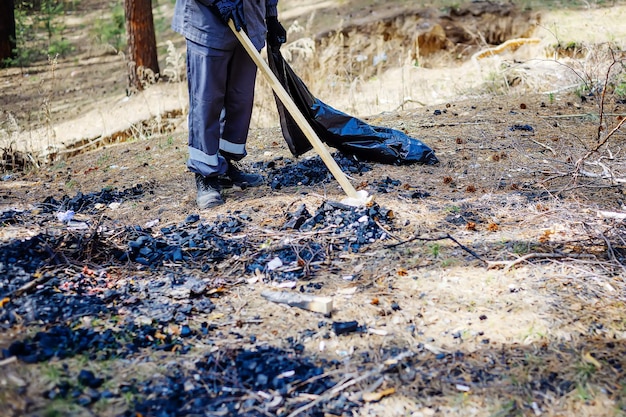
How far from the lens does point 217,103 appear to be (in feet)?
11.9

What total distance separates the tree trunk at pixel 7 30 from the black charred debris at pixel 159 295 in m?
7.26

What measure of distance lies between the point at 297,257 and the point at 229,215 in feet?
2.44

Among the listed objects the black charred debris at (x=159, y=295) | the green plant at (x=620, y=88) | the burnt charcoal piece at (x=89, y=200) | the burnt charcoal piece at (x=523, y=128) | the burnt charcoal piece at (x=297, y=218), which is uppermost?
the green plant at (x=620, y=88)

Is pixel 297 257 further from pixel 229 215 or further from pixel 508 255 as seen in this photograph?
pixel 508 255

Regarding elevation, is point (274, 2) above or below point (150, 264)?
above

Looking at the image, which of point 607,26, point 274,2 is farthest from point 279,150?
point 607,26

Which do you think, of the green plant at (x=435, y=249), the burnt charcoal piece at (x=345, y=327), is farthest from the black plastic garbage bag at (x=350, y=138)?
the burnt charcoal piece at (x=345, y=327)

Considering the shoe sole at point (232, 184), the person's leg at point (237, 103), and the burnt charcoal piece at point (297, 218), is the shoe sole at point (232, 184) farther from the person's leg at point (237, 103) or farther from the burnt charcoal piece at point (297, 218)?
the burnt charcoal piece at point (297, 218)

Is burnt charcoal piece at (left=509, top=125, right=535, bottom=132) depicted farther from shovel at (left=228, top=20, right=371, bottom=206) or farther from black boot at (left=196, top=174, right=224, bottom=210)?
black boot at (left=196, top=174, right=224, bottom=210)

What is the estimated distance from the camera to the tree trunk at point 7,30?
9547mm

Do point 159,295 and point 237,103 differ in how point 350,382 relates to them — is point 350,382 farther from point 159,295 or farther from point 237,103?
point 237,103

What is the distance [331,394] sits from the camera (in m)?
2.06

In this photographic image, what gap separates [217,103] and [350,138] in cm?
103

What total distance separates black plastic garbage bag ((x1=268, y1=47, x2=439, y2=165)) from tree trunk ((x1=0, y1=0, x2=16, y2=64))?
25.2 ft
